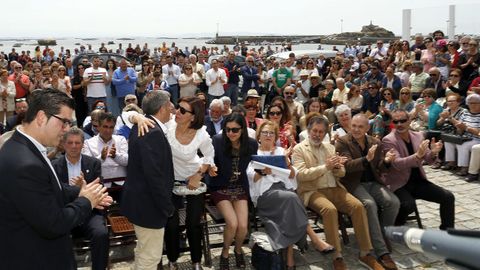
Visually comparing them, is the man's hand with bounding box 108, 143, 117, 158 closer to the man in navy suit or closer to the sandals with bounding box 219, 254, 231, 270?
the sandals with bounding box 219, 254, 231, 270

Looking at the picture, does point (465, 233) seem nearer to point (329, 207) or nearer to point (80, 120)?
point (329, 207)

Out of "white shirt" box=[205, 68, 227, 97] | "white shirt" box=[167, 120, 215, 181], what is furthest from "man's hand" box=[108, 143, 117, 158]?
"white shirt" box=[205, 68, 227, 97]

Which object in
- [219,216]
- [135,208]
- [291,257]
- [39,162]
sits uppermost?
[39,162]

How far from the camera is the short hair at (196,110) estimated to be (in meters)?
4.50

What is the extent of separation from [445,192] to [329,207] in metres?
1.66

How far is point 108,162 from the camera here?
550 centimetres

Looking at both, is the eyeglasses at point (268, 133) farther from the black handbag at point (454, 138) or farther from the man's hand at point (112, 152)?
the black handbag at point (454, 138)

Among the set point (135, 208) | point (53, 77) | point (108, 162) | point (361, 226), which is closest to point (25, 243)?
point (135, 208)

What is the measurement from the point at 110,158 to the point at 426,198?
3.79 meters

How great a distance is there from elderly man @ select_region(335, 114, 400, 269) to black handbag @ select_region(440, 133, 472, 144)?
10.2 ft

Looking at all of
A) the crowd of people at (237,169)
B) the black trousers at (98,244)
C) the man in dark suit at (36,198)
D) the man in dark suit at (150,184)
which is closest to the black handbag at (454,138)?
the crowd of people at (237,169)

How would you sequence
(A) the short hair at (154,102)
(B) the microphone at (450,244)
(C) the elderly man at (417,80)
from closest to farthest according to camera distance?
(B) the microphone at (450,244)
(A) the short hair at (154,102)
(C) the elderly man at (417,80)

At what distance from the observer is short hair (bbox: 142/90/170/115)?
4.04 meters

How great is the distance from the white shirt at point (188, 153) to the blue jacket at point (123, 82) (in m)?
6.99
